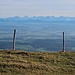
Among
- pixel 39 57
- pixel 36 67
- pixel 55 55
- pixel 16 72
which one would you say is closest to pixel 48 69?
pixel 36 67

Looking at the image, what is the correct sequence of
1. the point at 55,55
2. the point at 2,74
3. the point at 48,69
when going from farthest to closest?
1. the point at 55,55
2. the point at 48,69
3. the point at 2,74

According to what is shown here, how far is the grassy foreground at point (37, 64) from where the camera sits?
57.2 feet

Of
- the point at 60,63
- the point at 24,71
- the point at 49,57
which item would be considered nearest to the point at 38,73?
the point at 24,71

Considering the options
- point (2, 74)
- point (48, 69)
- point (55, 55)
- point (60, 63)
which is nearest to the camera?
point (2, 74)

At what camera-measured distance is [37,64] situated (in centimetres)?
1888

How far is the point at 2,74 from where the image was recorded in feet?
54.5

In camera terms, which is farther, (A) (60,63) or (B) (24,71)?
(A) (60,63)

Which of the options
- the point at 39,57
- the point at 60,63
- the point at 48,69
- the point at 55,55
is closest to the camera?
the point at 48,69

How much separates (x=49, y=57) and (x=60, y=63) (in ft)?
5.79

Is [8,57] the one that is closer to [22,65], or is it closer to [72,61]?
[22,65]

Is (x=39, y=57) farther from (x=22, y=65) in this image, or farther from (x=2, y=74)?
(x=2, y=74)

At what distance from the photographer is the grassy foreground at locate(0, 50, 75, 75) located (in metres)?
17.4

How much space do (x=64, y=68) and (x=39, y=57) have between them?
3.33 m

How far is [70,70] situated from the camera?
18234 mm
